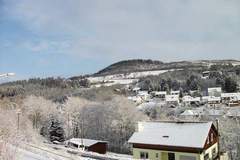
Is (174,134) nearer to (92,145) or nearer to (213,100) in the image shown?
(92,145)

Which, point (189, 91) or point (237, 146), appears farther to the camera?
point (189, 91)

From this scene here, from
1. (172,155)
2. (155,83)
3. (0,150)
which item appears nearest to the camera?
(0,150)

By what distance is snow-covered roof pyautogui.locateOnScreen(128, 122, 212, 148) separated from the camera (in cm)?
2784

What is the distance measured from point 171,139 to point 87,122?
33.8 meters

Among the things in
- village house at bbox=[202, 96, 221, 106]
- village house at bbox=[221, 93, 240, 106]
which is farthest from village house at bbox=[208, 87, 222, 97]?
village house at bbox=[202, 96, 221, 106]

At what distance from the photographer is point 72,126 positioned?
61.8 m

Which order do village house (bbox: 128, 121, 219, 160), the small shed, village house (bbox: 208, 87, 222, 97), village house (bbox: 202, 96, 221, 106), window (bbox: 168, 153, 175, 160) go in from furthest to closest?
1. village house (bbox: 208, 87, 222, 97)
2. village house (bbox: 202, 96, 221, 106)
3. the small shed
4. window (bbox: 168, 153, 175, 160)
5. village house (bbox: 128, 121, 219, 160)

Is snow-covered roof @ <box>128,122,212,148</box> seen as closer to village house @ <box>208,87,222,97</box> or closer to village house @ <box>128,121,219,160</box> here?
village house @ <box>128,121,219,160</box>

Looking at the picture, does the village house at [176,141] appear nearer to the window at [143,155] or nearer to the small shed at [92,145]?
the window at [143,155]

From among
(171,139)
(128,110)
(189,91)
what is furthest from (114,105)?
(189,91)

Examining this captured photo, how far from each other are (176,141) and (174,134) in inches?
44.1

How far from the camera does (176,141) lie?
93.0 feet

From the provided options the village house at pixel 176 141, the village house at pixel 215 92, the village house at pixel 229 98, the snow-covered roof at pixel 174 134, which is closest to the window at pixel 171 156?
the village house at pixel 176 141

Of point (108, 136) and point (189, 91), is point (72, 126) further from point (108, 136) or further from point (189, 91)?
point (189, 91)
